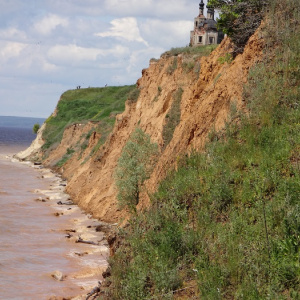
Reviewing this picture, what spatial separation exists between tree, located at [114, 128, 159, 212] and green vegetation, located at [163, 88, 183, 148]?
92cm

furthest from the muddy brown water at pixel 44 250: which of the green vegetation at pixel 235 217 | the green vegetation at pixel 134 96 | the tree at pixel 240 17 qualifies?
the green vegetation at pixel 134 96

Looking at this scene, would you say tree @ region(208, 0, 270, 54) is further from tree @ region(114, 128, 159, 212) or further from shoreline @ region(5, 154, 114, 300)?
shoreline @ region(5, 154, 114, 300)

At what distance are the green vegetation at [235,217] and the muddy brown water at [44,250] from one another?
2830 mm

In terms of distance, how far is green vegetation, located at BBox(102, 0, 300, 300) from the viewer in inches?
290

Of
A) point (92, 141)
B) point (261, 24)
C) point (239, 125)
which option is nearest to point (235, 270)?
point (239, 125)

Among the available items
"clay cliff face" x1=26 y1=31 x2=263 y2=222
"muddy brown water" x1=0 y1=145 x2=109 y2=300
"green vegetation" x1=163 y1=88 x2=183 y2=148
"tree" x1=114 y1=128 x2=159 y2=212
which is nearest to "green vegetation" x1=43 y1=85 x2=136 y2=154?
"clay cliff face" x1=26 y1=31 x2=263 y2=222

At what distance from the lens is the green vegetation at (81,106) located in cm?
6656

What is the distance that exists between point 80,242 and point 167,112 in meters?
8.49

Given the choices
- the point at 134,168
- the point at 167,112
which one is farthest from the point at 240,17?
the point at 167,112

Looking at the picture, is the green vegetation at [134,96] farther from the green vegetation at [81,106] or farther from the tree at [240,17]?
→ the green vegetation at [81,106]

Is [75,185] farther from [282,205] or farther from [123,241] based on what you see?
[282,205]

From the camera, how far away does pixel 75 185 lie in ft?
116

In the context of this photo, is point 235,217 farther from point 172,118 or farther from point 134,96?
point 134,96

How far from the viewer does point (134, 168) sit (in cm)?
2031
